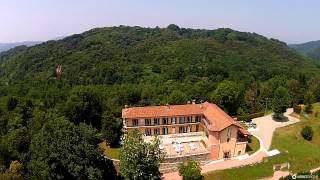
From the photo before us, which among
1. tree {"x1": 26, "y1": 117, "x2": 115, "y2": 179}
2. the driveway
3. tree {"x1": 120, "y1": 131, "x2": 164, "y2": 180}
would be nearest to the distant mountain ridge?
the driveway

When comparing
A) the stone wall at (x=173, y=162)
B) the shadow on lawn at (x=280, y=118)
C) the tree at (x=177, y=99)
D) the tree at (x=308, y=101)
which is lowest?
the stone wall at (x=173, y=162)

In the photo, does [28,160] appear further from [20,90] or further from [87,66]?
[87,66]

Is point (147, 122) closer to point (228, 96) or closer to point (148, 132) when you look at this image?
point (148, 132)

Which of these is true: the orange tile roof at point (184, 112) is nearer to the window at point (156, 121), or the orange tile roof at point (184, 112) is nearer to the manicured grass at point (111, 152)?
the window at point (156, 121)

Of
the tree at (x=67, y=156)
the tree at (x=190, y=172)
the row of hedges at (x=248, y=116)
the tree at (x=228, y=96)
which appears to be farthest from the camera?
the row of hedges at (x=248, y=116)

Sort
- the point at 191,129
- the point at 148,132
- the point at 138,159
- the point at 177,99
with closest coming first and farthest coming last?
1. the point at 138,159
2. the point at 148,132
3. the point at 191,129
4. the point at 177,99

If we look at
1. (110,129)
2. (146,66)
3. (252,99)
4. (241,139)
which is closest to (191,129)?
(241,139)

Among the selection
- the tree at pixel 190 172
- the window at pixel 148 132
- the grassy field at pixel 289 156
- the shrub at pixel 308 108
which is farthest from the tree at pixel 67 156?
the shrub at pixel 308 108
